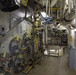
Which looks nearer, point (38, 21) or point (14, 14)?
point (14, 14)

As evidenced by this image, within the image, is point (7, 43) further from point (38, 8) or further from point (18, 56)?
point (38, 8)

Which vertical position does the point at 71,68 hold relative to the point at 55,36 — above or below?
below

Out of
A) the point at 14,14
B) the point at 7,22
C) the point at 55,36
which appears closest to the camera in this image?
the point at 7,22

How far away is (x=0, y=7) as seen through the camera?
1.91 metres

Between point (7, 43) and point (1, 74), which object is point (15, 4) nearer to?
point (7, 43)

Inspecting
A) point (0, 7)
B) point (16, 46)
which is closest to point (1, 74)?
point (16, 46)

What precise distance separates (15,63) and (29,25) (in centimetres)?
148

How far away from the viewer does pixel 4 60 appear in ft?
7.47

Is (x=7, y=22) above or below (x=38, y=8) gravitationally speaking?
below

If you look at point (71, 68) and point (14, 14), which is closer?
point (14, 14)

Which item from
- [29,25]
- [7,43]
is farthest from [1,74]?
[29,25]

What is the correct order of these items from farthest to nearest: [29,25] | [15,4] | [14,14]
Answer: [29,25]
[14,14]
[15,4]

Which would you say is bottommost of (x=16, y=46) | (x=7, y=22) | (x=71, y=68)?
(x=71, y=68)

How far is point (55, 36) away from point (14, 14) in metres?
8.14
